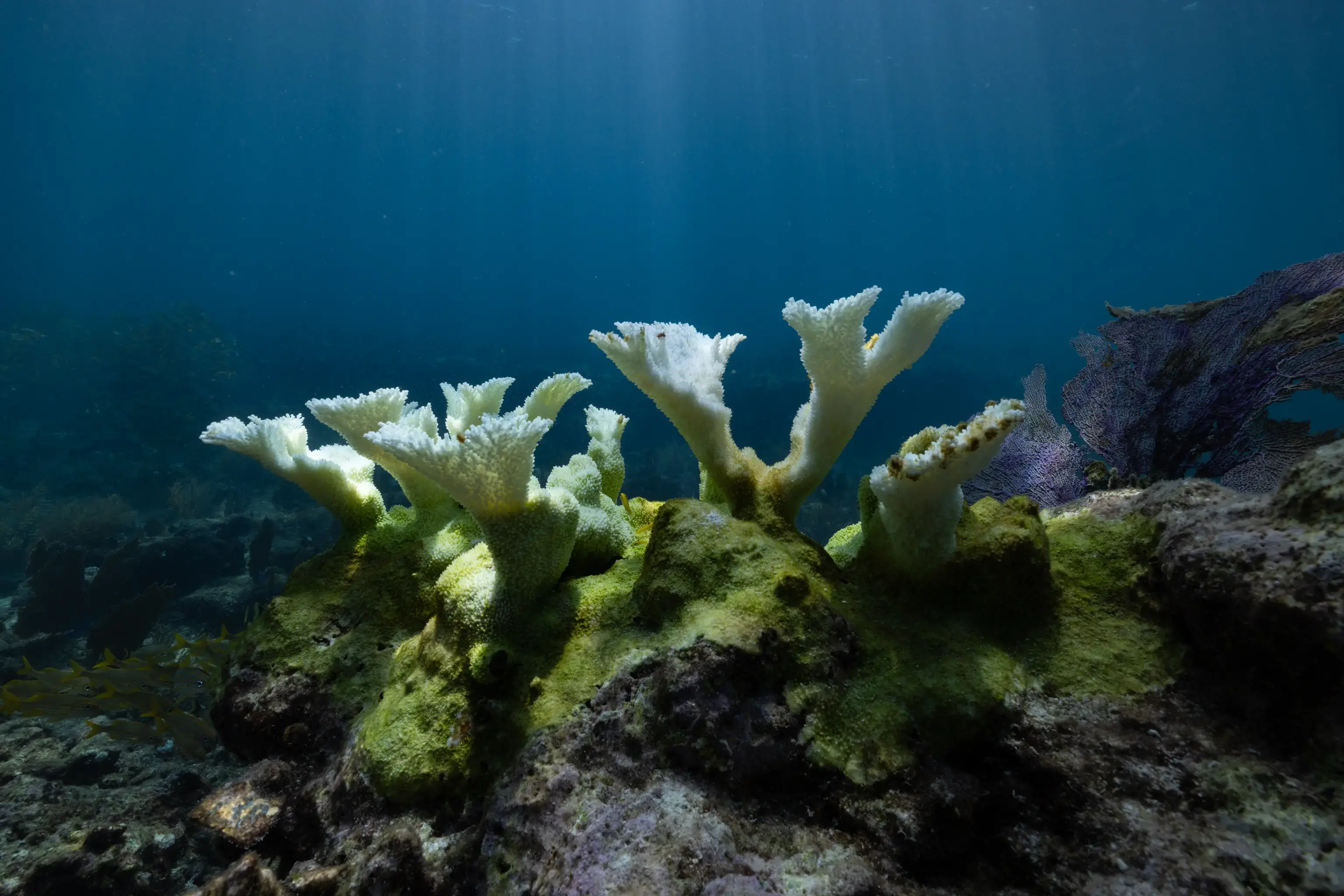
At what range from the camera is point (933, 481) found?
1.69m

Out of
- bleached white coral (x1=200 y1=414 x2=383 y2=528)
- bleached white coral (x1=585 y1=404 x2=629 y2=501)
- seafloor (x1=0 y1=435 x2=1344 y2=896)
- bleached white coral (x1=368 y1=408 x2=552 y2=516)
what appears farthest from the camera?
bleached white coral (x1=585 y1=404 x2=629 y2=501)

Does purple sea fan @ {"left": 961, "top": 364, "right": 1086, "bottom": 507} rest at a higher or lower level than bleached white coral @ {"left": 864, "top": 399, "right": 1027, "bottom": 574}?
higher

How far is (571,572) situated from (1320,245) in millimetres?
161511

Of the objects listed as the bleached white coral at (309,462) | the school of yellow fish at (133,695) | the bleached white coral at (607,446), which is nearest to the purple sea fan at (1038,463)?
the bleached white coral at (607,446)

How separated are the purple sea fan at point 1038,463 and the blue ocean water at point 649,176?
11075 mm

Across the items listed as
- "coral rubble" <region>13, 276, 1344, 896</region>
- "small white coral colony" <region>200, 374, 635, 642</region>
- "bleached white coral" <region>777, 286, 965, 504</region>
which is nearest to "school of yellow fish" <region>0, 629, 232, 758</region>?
"small white coral colony" <region>200, 374, 635, 642</region>

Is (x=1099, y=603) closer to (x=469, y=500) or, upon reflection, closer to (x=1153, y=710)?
(x=1153, y=710)

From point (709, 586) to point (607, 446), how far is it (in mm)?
1002

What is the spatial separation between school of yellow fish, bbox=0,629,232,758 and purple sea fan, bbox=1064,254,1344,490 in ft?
22.0

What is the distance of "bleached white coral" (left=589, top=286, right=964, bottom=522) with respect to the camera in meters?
1.99

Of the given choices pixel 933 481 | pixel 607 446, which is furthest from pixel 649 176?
pixel 933 481

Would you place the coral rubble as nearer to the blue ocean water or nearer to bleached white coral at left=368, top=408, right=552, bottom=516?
bleached white coral at left=368, top=408, right=552, bottom=516

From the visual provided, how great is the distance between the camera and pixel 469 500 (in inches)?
74.5

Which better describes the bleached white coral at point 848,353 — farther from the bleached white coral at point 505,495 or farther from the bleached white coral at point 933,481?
the bleached white coral at point 505,495
